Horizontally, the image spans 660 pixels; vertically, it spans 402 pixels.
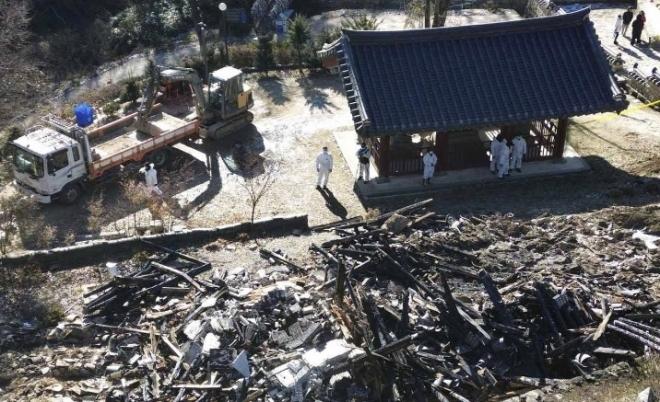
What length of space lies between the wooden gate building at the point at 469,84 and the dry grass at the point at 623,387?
414 inches

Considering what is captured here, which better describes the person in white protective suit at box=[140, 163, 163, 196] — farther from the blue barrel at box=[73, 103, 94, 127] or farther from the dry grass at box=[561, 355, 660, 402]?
the dry grass at box=[561, 355, 660, 402]

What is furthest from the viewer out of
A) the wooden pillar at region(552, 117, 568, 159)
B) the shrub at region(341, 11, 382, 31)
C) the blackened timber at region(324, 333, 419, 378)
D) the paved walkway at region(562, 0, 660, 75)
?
the shrub at region(341, 11, 382, 31)

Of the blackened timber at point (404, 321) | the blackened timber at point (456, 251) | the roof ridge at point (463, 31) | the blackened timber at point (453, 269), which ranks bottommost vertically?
the blackened timber at point (456, 251)

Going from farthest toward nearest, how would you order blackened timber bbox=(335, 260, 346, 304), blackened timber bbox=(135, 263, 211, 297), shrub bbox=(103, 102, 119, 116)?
shrub bbox=(103, 102, 119, 116) → blackened timber bbox=(135, 263, 211, 297) → blackened timber bbox=(335, 260, 346, 304)

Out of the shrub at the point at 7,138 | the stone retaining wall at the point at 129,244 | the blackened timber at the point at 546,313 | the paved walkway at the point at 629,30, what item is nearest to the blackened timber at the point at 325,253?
the stone retaining wall at the point at 129,244

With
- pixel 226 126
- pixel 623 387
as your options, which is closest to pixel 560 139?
pixel 226 126

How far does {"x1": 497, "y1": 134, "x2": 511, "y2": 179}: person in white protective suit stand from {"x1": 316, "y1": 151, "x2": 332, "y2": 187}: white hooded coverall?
5309 millimetres

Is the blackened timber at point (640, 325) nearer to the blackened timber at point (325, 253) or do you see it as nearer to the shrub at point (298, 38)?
the blackened timber at point (325, 253)

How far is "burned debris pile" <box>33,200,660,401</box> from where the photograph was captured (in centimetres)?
1691

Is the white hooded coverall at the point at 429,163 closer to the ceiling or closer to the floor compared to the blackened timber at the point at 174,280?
closer to the ceiling

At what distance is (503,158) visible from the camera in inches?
1026

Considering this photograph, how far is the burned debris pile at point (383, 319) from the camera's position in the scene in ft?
55.5

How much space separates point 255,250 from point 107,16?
78.6 ft

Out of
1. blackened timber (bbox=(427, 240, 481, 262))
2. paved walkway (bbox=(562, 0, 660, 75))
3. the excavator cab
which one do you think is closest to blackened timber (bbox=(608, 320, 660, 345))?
blackened timber (bbox=(427, 240, 481, 262))
